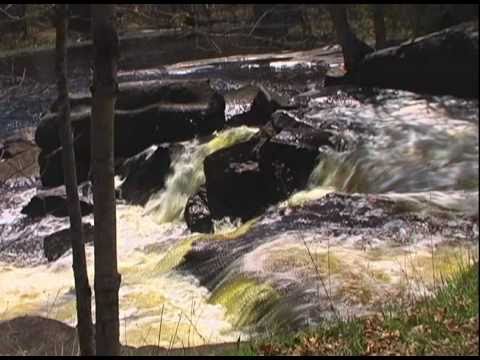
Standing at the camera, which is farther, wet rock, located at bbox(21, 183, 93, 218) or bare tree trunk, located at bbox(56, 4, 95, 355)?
wet rock, located at bbox(21, 183, 93, 218)

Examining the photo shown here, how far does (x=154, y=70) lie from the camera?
26438 mm

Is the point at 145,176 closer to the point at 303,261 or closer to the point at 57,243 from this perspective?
the point at 57,243

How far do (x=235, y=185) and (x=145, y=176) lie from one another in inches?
118

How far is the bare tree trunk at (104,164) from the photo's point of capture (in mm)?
3236

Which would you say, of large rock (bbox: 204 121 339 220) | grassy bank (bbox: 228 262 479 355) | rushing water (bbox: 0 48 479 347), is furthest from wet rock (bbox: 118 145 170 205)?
grassy bank (bbox: 228 262 479 355)

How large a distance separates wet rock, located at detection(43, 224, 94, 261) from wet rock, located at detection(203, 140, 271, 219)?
182cm

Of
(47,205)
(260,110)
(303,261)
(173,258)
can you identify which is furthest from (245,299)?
(260,110)

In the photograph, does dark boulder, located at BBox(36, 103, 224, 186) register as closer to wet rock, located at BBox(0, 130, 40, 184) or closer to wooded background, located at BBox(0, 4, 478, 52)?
wet rock, located at BBox(0, 130, 40, 184)

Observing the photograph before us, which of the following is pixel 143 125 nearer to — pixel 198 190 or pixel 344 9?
pixel 198 190

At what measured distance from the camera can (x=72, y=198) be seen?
394cm

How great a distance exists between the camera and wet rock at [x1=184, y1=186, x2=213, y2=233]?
37.5 feet

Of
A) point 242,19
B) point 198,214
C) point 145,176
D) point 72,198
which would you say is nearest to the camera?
point 242,19

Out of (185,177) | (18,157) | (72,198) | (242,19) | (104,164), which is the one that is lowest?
(18,157)

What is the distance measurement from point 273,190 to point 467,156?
9.70 metres
